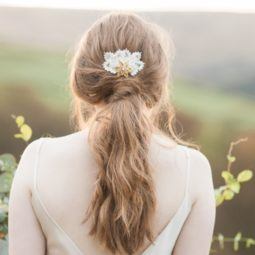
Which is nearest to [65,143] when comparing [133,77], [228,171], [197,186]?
[133,77]

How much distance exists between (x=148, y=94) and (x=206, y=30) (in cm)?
105

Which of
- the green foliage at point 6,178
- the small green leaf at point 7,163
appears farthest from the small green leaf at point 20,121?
the small green leaf at point 7,163

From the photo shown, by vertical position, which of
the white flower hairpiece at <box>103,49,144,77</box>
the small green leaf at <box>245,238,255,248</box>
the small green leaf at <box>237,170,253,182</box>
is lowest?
the small green leaf at <box>245,238,255,248</box>

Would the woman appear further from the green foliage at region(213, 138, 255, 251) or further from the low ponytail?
the green foliage at region(213, 138, 255, 251)

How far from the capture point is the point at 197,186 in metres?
1.96

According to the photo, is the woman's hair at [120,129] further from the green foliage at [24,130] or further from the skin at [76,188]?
the green foliage at [24,130]

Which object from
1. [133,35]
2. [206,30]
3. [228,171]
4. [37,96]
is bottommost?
[228,171]

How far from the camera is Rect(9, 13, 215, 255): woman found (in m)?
1.89

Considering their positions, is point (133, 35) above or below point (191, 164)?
above

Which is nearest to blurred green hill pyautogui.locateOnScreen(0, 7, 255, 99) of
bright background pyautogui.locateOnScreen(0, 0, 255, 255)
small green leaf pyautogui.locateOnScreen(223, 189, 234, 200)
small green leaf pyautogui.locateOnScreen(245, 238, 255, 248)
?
bright background pyautogui.locateOnScreen(0, 0, 255, 255)

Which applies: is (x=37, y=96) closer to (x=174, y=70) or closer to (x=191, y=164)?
(x=174, y=70)

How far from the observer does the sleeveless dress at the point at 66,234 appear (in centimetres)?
191

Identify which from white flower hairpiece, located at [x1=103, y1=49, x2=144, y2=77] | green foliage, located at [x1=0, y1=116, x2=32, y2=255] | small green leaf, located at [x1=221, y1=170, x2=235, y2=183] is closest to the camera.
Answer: white flower hairpiece, located at [x1=103, y1=49, x2=144, y2=77]

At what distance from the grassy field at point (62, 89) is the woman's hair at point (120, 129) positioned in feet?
3.34
